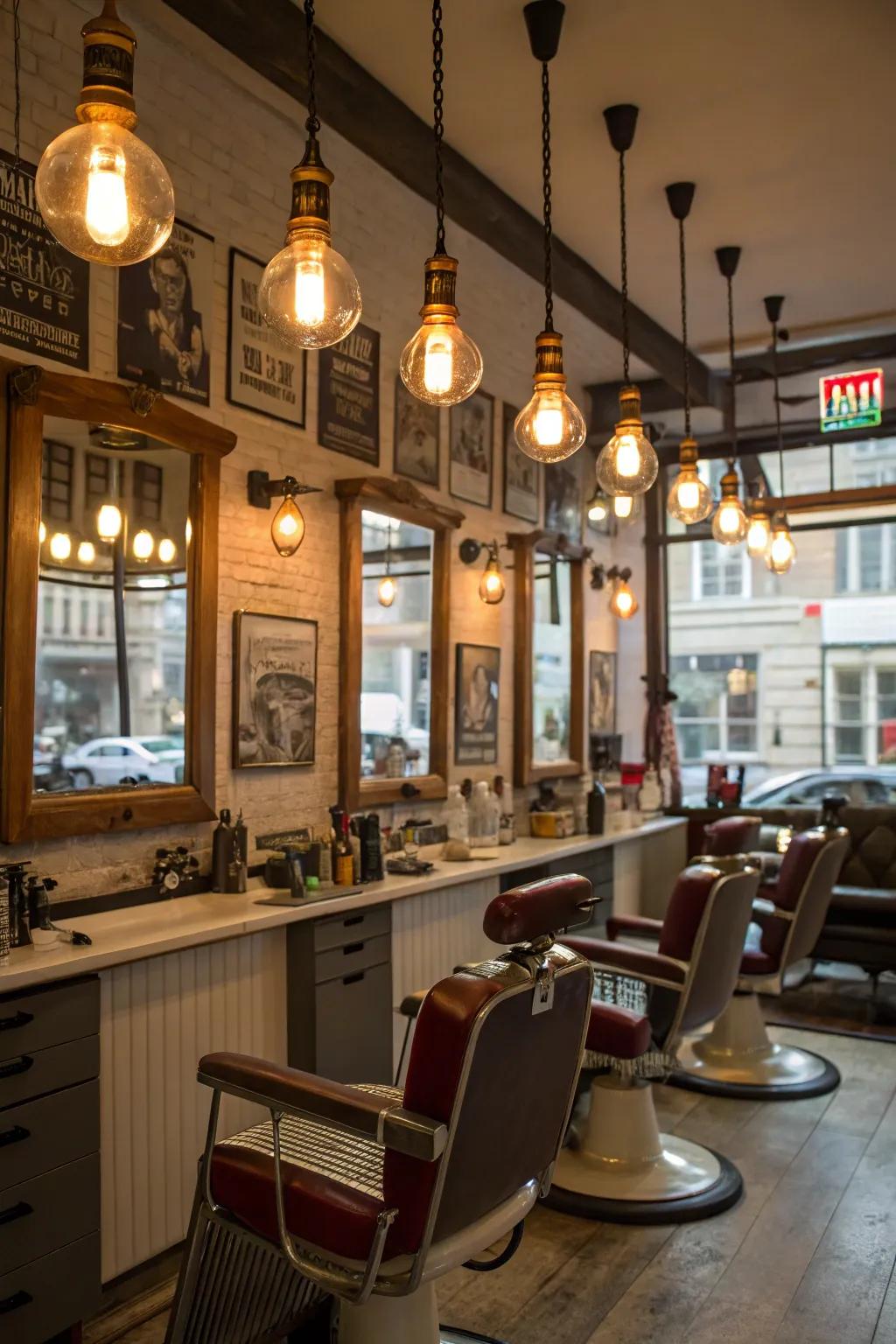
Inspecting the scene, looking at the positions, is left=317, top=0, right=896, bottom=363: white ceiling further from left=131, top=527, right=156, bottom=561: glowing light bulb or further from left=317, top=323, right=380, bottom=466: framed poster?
left=131, top=527, right=156, bottom=561: glowing light bulb

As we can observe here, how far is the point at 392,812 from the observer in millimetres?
5258

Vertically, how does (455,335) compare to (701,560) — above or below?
below

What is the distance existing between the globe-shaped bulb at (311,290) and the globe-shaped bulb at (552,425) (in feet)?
3.07

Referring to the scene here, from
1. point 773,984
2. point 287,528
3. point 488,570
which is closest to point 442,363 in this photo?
point 287,528

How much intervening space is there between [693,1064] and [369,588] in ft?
8.45

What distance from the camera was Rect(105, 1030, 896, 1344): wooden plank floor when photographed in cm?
294

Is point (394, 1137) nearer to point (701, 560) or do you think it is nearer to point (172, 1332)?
point (172, 1332)

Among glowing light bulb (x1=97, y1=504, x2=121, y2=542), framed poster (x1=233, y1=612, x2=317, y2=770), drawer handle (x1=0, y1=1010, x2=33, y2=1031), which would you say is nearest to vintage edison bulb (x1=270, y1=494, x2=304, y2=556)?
framed poster (x1=233, y1=612, x2=317, y2=770)

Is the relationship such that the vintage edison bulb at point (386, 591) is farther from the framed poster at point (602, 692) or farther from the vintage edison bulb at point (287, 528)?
the framed poster at point (602, 692)

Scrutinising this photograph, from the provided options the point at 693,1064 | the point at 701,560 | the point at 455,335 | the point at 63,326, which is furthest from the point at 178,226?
the point at 701,560

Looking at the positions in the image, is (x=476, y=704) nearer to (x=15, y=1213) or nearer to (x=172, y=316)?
(x=172, y=316)

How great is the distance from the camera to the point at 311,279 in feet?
7.72

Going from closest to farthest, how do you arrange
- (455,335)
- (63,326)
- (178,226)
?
1. (455,335)
2. (63,326)
3. (178,226)

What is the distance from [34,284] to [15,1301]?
2747 millimetres
